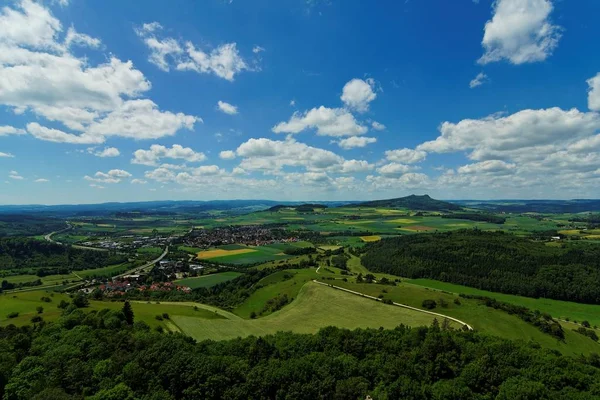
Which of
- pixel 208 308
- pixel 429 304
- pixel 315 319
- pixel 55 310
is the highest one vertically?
pixel 55 310

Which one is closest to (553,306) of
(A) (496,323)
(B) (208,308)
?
(A) (496,323)

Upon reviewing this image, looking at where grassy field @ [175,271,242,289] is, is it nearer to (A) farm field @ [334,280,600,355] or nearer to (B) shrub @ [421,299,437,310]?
(A) farm field @ [334,280,600,355]

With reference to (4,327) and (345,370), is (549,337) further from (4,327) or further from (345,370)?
(4,327)

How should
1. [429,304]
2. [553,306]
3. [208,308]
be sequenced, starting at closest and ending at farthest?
[429,304]
[208,308]
[553,306]

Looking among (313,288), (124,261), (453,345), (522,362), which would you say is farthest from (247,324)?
(124,261)

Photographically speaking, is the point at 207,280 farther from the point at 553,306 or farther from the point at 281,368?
the point at 553,306

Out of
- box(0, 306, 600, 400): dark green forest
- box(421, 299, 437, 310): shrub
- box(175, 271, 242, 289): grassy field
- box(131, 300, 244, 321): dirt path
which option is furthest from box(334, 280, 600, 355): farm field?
box(175, 271, 242, 289): grassy field
